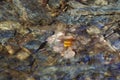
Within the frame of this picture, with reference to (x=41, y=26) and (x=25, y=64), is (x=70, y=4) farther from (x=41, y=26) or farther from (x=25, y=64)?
(x=25, y=64)

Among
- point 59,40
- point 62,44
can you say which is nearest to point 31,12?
point 59,40

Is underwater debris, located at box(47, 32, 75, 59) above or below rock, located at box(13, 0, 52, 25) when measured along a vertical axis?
below

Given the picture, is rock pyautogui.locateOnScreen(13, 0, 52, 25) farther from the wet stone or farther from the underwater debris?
the underwater debris

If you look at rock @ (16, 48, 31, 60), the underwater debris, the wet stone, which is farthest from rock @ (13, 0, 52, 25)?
rock @ (16, 48, 31, 60)

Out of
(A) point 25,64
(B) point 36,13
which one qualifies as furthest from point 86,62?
(B) point 36,13

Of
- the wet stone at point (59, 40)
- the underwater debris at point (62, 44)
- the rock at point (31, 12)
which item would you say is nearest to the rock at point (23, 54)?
the wet stone at point (59, 40)

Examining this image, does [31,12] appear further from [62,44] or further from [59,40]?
[62,44]

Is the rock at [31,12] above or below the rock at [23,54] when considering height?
above

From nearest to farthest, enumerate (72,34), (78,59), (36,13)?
1. (78,59)
2. (72,34)
3. (36,13)

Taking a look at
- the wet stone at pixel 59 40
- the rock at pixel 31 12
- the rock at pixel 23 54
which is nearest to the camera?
the wet stone at pixel 59 40

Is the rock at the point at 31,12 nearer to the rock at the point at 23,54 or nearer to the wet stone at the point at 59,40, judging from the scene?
the wet stone at the point at 59,40

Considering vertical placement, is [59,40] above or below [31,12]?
below
